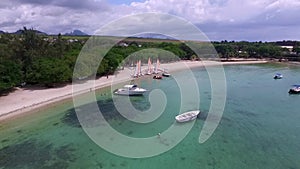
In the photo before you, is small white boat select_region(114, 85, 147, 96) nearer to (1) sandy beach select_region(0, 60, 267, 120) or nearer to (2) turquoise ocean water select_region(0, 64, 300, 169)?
(2) turquoise ocean water select_region(0, 64, 300, 169)

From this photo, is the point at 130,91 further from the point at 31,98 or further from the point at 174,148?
the point at 174,148

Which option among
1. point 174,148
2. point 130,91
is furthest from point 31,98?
point 174,148

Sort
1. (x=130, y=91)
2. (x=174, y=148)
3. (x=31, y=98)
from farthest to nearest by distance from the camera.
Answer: (x=130, y=91), (x=31, y=98), (x=174, y=148)

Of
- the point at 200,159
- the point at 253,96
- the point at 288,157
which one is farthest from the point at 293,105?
the point at 200,159

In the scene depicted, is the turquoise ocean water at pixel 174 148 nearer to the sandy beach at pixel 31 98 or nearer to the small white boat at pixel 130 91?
the sandy beach at pixel 31 98

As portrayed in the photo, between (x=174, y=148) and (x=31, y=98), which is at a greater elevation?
(x=31, y=98)

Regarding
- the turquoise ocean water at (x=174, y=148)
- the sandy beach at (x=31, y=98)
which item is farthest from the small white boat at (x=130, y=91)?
the sandy beach at (x=31, y=98)

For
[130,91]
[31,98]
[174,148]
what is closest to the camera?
[174,148]

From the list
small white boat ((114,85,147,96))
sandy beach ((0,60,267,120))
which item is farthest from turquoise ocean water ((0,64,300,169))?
small white boat ((114,85,147,96))

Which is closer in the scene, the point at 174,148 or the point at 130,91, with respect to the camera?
the point at 174,148
